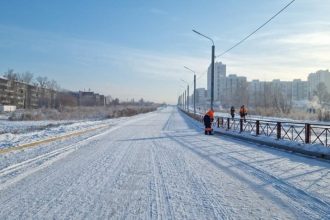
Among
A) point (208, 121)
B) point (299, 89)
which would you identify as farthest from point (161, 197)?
point (299, 89)

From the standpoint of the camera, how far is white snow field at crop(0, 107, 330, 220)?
6.34 metres

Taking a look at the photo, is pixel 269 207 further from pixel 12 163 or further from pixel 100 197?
pixel 12 163

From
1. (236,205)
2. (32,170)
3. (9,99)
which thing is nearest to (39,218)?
(236,205)

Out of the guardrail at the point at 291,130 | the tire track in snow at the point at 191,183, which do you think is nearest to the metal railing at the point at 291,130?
the guardrail at the point at 291,130

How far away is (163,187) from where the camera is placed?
837 cm

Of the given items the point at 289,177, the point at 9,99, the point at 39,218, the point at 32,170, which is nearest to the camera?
the point at 39,218

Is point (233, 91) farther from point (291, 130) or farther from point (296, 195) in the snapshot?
point (296, 195)

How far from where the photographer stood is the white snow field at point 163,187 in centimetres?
634

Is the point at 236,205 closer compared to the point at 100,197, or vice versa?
the point at 236,205

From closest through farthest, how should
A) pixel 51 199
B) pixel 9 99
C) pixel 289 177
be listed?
pixel 51 199
pixel 289 177
pixel 9 99

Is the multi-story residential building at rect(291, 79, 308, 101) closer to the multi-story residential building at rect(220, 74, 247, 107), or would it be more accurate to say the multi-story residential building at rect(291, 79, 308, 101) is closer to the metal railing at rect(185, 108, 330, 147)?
the multi-story residential building at rect(220, 74, 247, 107)

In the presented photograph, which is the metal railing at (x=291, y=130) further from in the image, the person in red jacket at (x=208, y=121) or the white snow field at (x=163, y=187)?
the white snow field at (x=163, y=187)

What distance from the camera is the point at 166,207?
21.8 feet

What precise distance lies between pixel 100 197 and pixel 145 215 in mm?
1559
